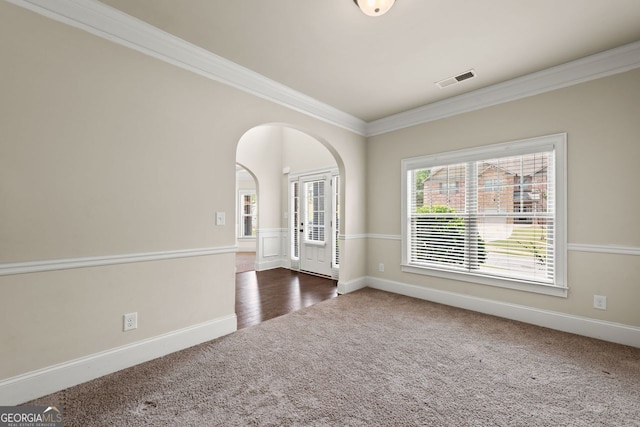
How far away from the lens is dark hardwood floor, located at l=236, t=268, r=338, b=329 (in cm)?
353

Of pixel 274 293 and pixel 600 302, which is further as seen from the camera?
pixel 274 293

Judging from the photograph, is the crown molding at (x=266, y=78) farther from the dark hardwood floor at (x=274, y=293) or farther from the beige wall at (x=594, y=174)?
the dark hardwood floor at (x=274, y=293)

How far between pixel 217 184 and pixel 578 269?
3.78m

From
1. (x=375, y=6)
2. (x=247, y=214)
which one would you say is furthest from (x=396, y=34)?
Answer: (x=247, y=214)

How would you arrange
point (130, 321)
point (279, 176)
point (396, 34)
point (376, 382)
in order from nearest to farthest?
point (376, 382) → point (130, 321) → point (396, 34) → point (279, 176)

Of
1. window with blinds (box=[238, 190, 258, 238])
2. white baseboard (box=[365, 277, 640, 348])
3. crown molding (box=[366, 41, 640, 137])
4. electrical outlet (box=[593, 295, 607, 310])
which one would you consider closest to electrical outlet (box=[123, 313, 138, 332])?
white baseboard (box=[365, 277, 640, 348])

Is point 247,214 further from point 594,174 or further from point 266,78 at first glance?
point 594,174

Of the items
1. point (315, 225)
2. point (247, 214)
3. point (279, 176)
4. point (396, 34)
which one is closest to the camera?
point (396, 34)

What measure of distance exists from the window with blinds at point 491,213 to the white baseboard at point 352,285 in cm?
77

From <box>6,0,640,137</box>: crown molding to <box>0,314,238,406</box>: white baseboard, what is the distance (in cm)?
242

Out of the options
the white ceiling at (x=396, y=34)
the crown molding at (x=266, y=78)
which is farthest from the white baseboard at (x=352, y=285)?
the white ceiling at (x=396, y=34)

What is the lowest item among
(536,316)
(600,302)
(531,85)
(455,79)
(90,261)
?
(536,316)

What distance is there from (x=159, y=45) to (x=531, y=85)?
12.4ft

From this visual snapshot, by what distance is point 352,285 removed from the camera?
442 centimetres
